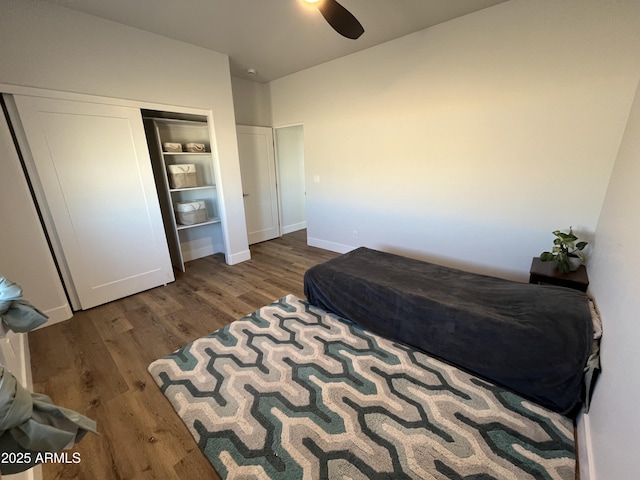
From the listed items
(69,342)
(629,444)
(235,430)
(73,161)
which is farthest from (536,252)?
(73,161)

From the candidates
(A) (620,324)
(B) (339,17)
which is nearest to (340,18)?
(B) (339,17)

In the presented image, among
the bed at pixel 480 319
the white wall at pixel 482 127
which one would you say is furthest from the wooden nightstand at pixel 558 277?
the white wall at pixel 482 127

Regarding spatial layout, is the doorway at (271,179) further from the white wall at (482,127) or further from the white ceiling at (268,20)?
the white ceiling at (268,20)

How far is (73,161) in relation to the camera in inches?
92.2

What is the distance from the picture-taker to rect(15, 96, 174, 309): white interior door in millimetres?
2219

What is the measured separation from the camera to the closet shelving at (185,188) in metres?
3.15

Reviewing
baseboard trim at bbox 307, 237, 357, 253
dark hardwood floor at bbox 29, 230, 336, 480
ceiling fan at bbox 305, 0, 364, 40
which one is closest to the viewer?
dark hardwood floor at bbox 29, 230, 336, 480

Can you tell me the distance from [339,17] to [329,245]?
118 inches

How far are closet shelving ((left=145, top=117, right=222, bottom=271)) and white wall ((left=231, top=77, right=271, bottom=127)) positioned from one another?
2.66 ft

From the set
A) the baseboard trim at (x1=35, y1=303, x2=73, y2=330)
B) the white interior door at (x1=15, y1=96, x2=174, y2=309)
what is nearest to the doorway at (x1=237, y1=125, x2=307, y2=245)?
the white interior door at (x1=15, y1=96, x2=174, y2=309)

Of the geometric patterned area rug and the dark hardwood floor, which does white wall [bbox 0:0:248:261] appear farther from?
the geometric patterned area rug

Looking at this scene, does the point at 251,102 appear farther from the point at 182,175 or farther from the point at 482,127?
the point at 482,127

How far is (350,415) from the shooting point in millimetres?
1463

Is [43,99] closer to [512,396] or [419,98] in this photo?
[419,98]
